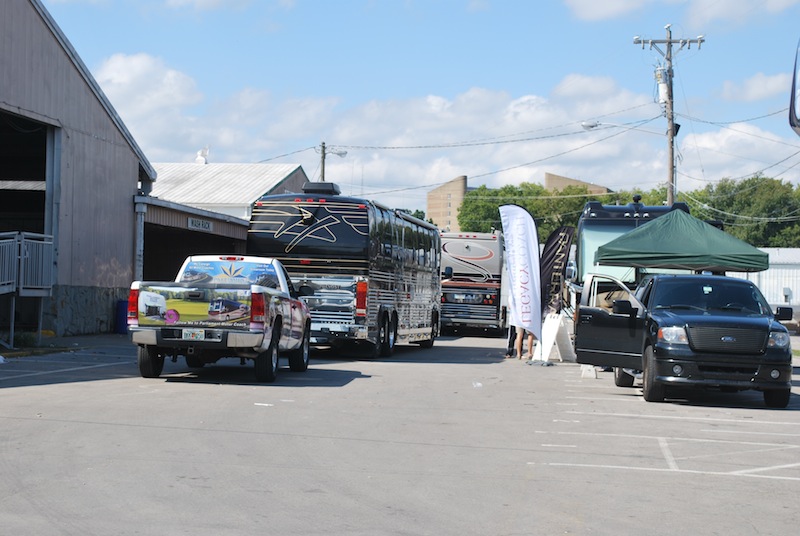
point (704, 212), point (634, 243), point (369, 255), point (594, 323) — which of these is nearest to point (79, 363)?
point (369, 255)

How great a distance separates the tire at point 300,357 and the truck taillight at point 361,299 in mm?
3161

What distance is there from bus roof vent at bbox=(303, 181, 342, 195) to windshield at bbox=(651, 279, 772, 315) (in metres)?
10.0

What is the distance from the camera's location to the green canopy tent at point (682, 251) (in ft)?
65.7

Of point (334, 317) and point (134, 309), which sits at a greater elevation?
point (134, 309)

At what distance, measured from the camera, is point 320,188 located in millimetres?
23953

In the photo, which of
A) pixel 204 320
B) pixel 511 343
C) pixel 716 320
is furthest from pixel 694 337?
pixel 511 343

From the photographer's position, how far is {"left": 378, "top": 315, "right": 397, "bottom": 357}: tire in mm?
24008

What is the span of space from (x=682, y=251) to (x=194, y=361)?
9.57 metres

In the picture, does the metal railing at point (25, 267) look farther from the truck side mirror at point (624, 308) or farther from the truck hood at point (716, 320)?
the truck hood at point (716, 320)

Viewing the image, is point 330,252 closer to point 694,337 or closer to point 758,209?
point 694,337

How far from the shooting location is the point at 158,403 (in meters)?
12.9

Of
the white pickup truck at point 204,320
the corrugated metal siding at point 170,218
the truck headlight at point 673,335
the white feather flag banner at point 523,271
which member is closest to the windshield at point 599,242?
the white feather flag banner at point 523,271

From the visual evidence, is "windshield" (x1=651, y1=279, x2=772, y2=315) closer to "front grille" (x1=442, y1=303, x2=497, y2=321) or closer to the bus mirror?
the bus mirror

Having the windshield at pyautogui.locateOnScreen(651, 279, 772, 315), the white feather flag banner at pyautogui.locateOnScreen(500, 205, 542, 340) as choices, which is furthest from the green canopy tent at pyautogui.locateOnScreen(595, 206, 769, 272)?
the windshield at pyautogui.locateOnScreen(651, 279, 772, 315)
